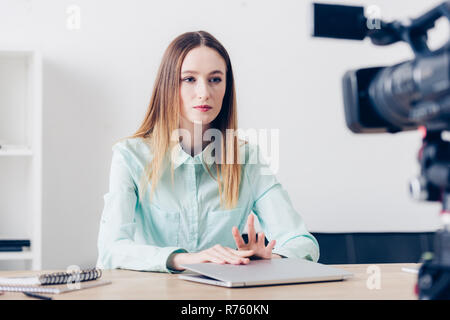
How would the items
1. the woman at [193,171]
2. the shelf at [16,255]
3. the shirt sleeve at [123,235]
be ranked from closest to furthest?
the shirt sleeve at [123,235] → the woman at [193,171] → the shelf at [16,255]

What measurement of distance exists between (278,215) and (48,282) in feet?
2.65

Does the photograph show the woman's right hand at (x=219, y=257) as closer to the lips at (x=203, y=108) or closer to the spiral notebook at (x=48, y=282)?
the spiral notebook at (x=48, y=282)

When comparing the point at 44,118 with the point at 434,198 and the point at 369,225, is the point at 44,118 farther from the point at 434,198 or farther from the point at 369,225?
the point at 434,198

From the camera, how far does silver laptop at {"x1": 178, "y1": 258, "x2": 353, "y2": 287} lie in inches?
36.9

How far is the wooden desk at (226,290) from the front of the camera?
86cm

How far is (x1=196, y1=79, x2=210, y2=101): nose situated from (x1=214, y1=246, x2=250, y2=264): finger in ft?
1.91

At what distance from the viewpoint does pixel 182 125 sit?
1.70m

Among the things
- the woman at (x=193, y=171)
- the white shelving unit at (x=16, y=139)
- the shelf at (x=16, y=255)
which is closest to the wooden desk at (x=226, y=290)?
the woman at (x=193, y=171)

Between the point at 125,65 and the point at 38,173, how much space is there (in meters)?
0.63

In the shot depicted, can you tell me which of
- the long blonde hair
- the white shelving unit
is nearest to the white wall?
the white shelving unit

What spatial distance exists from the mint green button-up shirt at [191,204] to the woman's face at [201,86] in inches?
4.5

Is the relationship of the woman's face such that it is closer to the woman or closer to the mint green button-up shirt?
the woman

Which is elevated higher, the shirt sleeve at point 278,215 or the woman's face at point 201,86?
the woman's face at point 201,86

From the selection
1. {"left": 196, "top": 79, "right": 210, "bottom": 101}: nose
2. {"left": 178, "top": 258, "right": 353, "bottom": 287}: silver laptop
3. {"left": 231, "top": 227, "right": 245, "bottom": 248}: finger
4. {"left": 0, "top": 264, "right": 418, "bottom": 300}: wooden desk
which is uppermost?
{"left": 196, "top": 79, "right": 210, "bottom": 101}: nose
